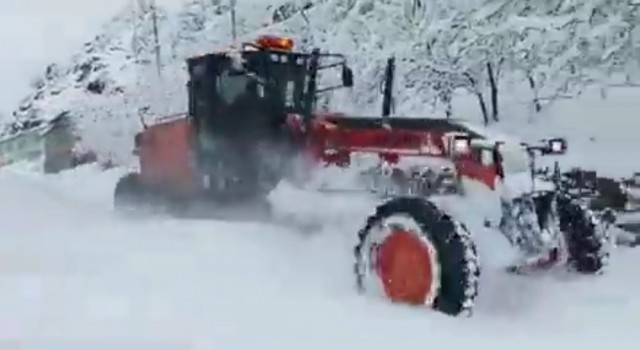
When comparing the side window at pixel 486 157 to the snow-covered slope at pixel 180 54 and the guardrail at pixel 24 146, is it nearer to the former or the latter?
the snow-covered slope at pixel 180 54

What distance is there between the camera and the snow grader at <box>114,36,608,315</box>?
4.28 ft

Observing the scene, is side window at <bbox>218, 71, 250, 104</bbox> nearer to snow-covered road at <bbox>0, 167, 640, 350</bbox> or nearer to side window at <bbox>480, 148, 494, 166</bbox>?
snow-covered road at <bbox>0, 167, 640, 350</bbox>

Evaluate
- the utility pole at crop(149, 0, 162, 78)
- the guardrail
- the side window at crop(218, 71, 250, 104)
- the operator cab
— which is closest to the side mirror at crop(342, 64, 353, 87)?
the operator cab

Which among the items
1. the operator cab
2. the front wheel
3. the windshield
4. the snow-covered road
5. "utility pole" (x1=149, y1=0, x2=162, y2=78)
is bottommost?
the snow-covered road

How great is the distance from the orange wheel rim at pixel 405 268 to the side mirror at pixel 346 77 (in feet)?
0.65

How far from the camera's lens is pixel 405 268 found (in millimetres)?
1329

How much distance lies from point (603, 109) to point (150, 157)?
22.9 inches

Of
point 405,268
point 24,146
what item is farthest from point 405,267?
point 24,146

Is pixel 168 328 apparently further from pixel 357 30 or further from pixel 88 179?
pixel 357 30

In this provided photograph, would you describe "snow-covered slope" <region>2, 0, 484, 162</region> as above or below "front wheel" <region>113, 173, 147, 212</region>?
above

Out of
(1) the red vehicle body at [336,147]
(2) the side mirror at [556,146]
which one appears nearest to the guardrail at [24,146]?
(1) the red vehicle body at [336,147]

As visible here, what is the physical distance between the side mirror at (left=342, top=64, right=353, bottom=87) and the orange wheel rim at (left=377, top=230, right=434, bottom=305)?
7.8 inches

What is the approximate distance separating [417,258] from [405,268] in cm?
2

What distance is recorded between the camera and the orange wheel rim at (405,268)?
4.29ft
